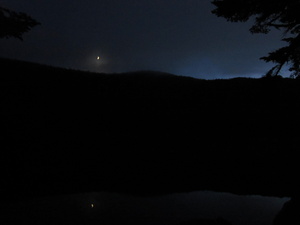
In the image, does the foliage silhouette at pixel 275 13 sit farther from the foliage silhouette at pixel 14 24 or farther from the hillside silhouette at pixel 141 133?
the foliage silhouette at pixel 14 24

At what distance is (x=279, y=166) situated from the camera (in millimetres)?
10477

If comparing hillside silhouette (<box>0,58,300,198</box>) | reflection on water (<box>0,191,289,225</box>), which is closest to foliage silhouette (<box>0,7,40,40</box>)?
hillside silhouette (<box>0,58,300,198</box>)

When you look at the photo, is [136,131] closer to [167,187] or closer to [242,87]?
[167,187]

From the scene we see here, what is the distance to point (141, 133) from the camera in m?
12.1

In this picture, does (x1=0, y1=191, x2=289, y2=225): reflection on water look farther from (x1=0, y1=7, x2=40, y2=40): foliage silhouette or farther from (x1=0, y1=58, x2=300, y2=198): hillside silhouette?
(x1=0, y1=7, x2=40, y2=40): foliage silhouette

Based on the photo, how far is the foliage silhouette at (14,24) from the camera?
16.4 metres

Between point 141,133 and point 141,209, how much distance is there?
5.61 m

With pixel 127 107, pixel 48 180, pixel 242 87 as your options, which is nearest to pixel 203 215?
pixel 48 180

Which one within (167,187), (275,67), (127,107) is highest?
(275,67)

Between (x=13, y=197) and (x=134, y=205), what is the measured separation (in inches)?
151

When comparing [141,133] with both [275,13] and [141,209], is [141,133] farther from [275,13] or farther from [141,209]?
[275,13]

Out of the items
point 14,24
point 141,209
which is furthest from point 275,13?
point 14,24

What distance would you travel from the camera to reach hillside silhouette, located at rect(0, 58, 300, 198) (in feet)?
29.2

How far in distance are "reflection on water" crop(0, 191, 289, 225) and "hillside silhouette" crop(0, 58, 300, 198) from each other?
711 mm
